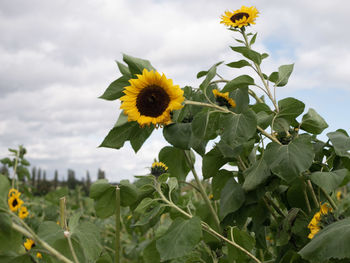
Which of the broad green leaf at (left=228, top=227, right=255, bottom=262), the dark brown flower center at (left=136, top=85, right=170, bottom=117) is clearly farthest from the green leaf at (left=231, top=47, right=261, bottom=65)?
the broad green leaf at (left=228, top=227, right=255, bottom=262)

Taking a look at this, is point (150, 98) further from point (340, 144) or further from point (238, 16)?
point (238, 16)

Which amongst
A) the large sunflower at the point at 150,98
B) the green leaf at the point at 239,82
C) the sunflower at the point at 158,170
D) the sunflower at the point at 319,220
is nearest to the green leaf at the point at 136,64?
the large sunflower at the point at 150,98

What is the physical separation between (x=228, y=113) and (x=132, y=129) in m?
0.26

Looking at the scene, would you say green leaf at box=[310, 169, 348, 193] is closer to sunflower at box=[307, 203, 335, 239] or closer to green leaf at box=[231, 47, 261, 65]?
sunflower at box=[307, 203, 335, 239]

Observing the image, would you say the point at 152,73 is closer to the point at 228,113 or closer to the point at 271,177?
the point at 228,113

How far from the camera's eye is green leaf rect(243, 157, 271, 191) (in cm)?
95

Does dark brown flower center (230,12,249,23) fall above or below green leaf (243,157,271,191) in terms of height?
above

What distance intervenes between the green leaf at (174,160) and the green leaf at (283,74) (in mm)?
365

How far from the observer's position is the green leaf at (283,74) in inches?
44.8

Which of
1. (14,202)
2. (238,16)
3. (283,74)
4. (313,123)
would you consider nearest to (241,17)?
(238,16)

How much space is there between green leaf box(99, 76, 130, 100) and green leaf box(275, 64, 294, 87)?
46 cm

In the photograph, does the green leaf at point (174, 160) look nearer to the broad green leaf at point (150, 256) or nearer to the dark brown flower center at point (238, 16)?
the broad green leaf at point (150, 256)

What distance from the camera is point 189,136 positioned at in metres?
0.94

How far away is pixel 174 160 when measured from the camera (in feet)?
Result: 3.98
